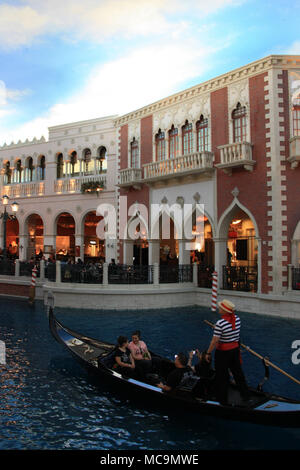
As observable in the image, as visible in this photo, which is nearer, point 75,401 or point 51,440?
point 51,440

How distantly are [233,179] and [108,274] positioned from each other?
4.94 metres

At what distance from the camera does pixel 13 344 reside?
8281mm

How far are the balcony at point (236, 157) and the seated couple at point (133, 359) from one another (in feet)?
24.2

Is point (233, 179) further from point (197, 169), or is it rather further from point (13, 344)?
point (13, 344)

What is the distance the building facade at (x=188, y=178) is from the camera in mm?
11211

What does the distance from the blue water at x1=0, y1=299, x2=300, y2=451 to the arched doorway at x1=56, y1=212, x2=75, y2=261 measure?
32.5ft

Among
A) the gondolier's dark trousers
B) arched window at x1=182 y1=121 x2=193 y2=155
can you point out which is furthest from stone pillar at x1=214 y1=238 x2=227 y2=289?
the gondolier's dark trousers

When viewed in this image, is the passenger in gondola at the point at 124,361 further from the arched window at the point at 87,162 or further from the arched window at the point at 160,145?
the arched window at the point at 87,162

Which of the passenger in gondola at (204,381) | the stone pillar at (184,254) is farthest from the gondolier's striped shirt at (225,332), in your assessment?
the stone pillar at (184,254)

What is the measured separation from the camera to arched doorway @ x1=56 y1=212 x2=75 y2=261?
1925cm

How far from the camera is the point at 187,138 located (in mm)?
13898

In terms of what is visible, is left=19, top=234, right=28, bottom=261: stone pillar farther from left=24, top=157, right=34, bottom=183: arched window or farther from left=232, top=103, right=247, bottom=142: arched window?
left=232, top=103, right=247, bottom=142: arched window

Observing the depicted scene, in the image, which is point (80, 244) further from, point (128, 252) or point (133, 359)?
point (133, 359)
